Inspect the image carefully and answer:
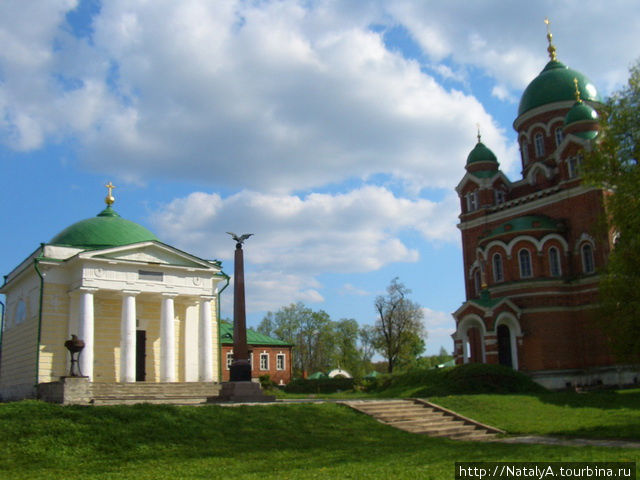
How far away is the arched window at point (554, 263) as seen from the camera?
36.3 m

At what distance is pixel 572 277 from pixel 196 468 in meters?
30.5

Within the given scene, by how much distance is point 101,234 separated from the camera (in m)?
29.0

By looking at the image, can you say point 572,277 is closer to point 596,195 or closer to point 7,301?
point 596,195

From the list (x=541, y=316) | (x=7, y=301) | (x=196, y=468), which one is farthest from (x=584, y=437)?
(x=7, y=301)

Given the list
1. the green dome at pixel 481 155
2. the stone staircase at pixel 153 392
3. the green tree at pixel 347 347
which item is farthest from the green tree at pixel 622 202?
the green tree at pixel 347 347

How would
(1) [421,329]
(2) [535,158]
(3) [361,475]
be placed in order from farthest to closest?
(1) [421,329] → (2) [535,158] → (3) [361,475]

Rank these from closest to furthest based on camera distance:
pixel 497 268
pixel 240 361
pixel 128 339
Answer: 1. pixel 240 361
2. pixel 128 339
3. pixel 497 268

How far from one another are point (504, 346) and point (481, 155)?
46.9 feet

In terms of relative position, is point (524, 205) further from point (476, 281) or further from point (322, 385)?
point (322, 385)

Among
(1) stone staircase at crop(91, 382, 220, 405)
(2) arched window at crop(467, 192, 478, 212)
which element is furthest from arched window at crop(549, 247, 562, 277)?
(1) stone staircase at crop(91, 382, 220, 405)

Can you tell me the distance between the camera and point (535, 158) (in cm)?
4344

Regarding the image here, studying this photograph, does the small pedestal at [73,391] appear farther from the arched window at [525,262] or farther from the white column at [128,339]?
the arched window at [525,262]

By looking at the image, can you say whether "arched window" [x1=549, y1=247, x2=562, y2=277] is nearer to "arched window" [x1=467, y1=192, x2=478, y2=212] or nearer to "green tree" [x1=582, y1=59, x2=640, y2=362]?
"arched window" [x1=467, y1=192, x2=478, y2=212]

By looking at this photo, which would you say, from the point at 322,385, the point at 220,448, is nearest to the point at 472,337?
the point at 322,385
